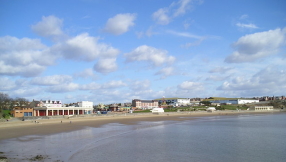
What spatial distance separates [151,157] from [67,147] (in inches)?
343

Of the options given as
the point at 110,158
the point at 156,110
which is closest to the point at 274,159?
the point at 110,158

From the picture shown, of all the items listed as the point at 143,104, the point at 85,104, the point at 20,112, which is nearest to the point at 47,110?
the point at 20,112

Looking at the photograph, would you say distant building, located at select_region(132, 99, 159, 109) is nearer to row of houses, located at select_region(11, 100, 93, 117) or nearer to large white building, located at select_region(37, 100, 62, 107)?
row of houses, located at select_region(11, 100, 93, 117)

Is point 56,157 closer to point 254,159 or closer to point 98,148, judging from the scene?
point 98,148

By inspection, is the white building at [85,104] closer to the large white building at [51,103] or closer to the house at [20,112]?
the large white building at [51,103]

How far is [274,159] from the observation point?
1909 cm

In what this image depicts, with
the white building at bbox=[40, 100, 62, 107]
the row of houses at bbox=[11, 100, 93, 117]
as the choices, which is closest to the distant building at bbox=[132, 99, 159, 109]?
the row of houses at bbox=[11, 100, 93, 117]

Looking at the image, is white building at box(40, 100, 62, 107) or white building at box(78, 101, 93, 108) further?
white building at box(78, 101, 93, 108)

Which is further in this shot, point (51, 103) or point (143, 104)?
point (143, 104)

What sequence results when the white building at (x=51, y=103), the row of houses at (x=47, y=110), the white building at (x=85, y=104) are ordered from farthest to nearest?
the white building at (x=85, y=104) < the white building at (x=51, y=103) < the row of houses at (x=47, y=110)

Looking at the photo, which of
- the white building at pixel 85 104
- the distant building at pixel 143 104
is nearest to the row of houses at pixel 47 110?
the white building at pixel 85 104

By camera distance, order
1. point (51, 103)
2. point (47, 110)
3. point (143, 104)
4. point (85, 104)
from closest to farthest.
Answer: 1. point (47, 110)
2. point (51, 103)
3. point (85, 104)
4. point (143, 104)

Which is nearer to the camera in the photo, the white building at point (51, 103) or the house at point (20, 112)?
the house at point (20, 112)

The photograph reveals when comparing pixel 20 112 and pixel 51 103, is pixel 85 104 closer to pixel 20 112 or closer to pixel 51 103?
pixel 51 103
